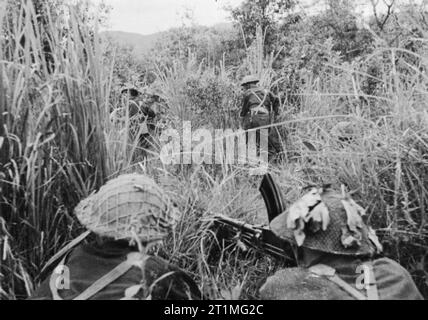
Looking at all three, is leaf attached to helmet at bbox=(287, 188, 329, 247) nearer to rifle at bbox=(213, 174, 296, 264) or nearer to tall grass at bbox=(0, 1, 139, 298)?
rifle at bbox=(213, 174, 296, 264)

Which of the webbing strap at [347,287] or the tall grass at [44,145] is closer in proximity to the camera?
the webbing strap at [347,287]

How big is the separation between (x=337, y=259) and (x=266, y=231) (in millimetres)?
591

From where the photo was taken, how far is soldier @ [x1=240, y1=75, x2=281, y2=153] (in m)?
5.57

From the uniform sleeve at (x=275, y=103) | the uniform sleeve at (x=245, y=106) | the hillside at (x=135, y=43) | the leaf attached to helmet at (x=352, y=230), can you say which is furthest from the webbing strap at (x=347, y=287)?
the uniform sleeve at (x=275, y=103)

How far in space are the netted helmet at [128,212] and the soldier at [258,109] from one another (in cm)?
363

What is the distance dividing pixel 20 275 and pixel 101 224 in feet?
1.68

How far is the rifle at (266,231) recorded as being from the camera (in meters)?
2.34

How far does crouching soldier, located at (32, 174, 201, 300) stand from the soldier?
3.66m

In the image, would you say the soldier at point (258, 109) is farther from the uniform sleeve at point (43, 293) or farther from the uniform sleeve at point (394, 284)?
the uniform sleeve at point (43, 293)

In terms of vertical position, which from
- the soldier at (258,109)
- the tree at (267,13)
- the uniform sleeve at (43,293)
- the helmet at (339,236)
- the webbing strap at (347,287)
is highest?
the tree at (267,13)

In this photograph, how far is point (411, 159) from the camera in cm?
232

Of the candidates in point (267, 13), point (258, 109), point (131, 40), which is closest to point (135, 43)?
point (131, 40)

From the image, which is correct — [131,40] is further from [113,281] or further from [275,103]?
[113,281]

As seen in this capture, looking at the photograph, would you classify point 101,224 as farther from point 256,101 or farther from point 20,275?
point 256,101
